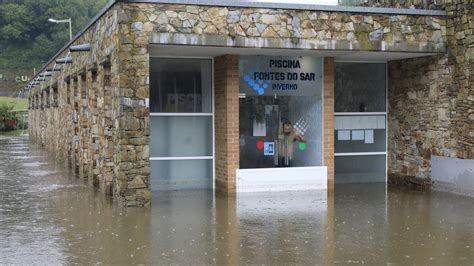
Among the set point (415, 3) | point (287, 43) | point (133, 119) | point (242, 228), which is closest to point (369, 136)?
point (415, 3)

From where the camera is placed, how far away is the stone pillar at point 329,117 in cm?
1560

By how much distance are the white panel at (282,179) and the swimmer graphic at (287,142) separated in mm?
379

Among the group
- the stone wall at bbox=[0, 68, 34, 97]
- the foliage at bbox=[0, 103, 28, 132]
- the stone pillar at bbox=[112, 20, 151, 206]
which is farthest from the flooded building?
the stone wall at bbox=[0, 68, 34, 97]

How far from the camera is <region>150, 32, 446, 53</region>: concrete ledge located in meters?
13.1

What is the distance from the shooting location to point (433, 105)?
1541cm

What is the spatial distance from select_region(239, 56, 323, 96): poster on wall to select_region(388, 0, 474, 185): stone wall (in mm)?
2303

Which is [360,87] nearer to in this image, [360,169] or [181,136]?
[360,169]

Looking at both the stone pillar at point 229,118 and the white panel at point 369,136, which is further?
the white panel at point 369,136

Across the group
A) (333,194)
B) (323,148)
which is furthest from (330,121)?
(333,194)

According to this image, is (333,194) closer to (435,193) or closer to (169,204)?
(435,193)

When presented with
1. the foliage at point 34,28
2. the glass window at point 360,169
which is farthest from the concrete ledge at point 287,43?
the foliage at point 34,28

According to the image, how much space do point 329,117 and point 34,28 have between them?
3969 inches

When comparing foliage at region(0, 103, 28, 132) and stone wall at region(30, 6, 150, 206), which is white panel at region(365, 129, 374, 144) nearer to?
stone wall at region(30, 6, 150, 206)

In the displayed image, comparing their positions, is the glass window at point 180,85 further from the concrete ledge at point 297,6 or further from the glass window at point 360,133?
the glass window at point 360,133
